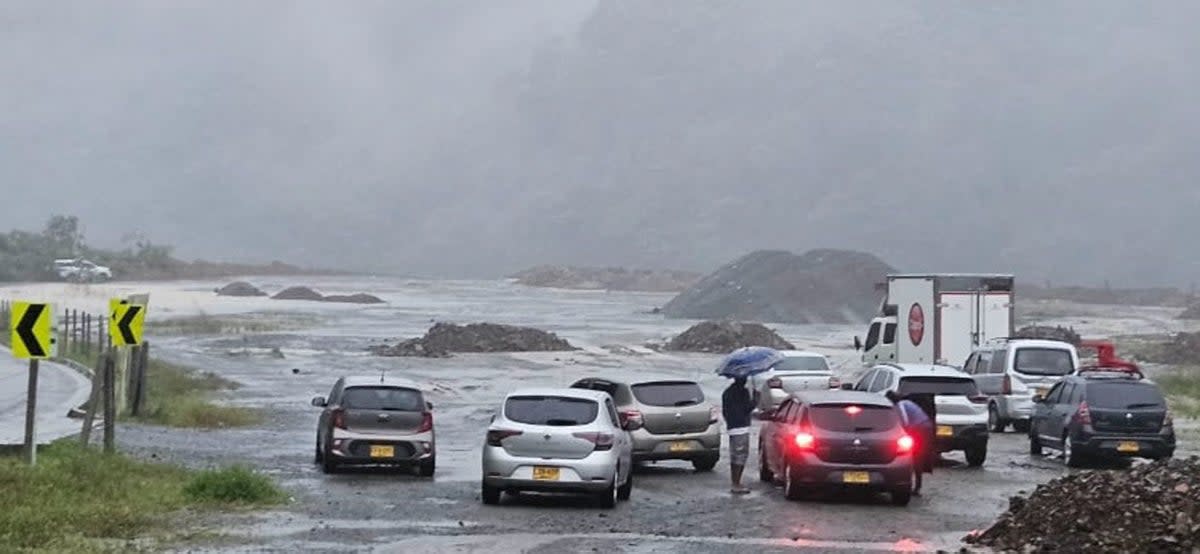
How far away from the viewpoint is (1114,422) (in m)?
29.1

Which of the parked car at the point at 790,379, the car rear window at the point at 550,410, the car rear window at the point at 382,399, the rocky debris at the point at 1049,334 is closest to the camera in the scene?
the car rear window at the point at 550,410

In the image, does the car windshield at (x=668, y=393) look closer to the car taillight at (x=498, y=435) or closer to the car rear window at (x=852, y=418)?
the car rear window at (x=852, y=418)

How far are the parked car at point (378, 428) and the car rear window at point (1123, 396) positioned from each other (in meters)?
11.0

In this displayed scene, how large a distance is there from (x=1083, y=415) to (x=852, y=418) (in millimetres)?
7493

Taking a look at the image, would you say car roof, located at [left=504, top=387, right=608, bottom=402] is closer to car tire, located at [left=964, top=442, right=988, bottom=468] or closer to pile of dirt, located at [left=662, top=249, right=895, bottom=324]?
car tire, located at [left=964, top=442, right=988, bottom=468]

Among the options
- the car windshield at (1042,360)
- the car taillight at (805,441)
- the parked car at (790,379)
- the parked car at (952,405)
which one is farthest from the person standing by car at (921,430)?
the parked car at (790,379)

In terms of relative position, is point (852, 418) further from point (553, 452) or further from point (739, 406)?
point (553, 452)

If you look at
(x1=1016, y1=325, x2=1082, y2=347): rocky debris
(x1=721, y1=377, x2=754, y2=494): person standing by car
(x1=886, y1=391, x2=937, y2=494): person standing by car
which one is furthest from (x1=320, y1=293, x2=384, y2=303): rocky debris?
(x1=721, y1=377, x2=754, y2=494): person standing by car

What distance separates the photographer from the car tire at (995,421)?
38.3 metres

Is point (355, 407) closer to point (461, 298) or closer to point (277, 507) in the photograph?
point (277, 507)

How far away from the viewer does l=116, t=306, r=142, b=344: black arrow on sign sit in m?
28.9

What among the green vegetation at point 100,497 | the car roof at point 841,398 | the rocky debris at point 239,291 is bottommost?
the green vegetation at point 100,497

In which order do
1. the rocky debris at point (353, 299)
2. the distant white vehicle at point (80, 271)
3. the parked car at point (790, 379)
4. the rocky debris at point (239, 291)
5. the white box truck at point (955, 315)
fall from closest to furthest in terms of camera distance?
the parked car at point (790, 379)
the white box truck at point (955, 315)
the rocky debris at point (353, 299)
the rocky debris at point (239, 291)
the distant white vehicle at point (80, 271)

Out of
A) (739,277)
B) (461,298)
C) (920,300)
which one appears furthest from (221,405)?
(461,298)
